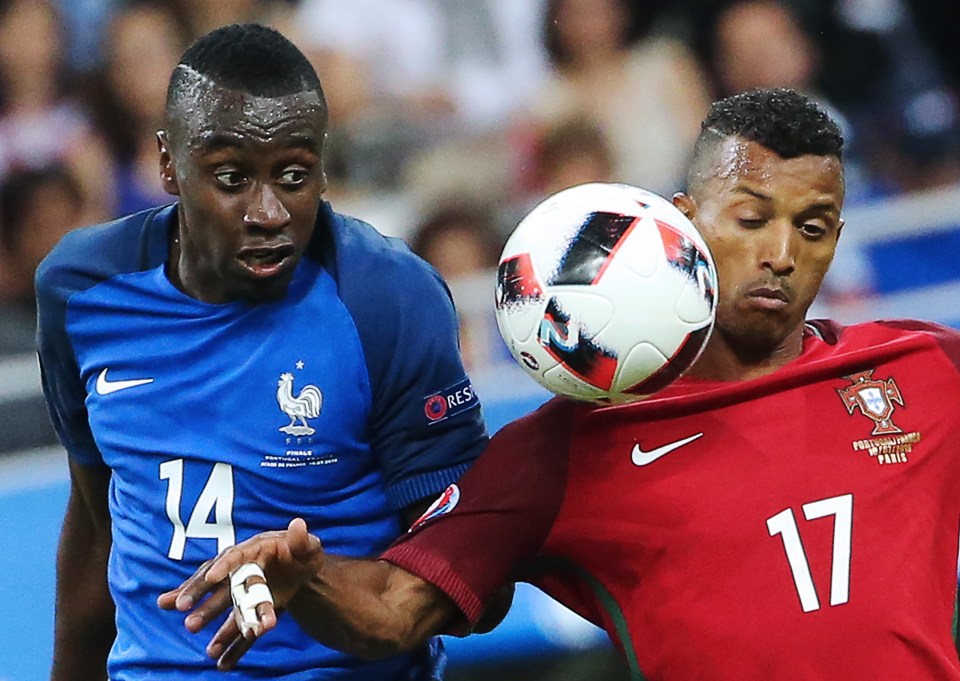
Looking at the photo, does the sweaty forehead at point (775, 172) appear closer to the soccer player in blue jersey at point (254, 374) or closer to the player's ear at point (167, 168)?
the soccer player in blue jersey at point (254, 374)

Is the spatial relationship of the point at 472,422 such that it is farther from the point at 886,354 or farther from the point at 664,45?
the point at 664,45

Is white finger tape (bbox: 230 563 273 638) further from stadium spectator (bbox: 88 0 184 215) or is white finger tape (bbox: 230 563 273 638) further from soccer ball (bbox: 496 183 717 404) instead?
stadium spectator (bbox: 88 0 184 215)

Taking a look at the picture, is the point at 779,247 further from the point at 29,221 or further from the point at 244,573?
the point at 29,221

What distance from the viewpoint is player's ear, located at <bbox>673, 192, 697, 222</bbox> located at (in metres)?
3.31

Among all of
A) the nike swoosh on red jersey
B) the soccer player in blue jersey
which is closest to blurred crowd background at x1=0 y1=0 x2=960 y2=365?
the soccer player in blue jersey

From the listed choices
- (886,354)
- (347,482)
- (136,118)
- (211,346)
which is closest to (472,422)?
(347,482)

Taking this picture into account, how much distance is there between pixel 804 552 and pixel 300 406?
3.24 feet

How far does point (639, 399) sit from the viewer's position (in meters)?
3.07

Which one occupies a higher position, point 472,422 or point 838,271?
point 472,422

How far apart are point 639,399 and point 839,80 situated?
675cm

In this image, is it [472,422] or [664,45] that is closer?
[472,422]

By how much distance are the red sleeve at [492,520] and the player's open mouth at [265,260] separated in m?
0.52

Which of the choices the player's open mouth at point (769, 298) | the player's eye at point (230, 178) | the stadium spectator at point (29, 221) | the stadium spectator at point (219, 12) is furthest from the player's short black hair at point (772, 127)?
the stadium spectator at point (219, 12)

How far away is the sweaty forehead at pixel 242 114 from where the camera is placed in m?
3.02
